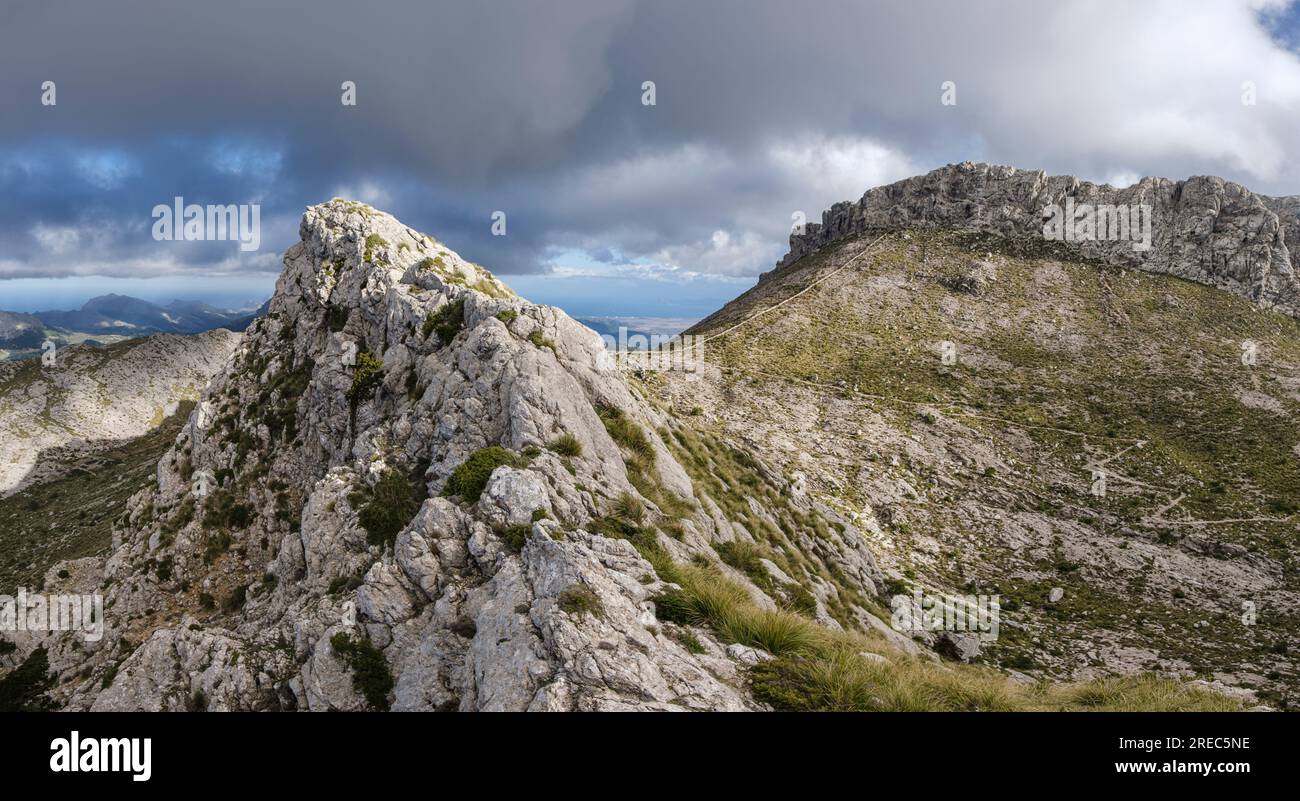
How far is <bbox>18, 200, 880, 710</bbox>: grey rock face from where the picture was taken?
31.5 ft

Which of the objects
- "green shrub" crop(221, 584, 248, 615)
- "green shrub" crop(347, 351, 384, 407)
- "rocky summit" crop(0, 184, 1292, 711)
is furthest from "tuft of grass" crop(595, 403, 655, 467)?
"green shrub" crop(221, 584, 248, 615)

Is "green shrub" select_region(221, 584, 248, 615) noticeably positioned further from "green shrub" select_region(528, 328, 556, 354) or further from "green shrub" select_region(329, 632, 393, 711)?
"green shrub" select_region(528, 328, 556, 354)

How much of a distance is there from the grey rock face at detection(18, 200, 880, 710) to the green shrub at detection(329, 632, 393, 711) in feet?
0.22

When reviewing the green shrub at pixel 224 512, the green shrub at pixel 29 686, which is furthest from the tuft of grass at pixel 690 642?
the green shrub at pixel 29 686

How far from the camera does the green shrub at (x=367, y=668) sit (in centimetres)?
1091

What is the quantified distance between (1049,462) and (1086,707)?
4027 centimetres

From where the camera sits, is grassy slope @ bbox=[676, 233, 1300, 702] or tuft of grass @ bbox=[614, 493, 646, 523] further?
grassy slope @ bbox=[676, 233, 1300, 702]

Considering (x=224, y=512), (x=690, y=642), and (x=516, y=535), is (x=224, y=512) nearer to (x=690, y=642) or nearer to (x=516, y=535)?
(x=516, y=535)

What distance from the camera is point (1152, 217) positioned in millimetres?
78562

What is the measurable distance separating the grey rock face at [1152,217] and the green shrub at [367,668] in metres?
99.1
